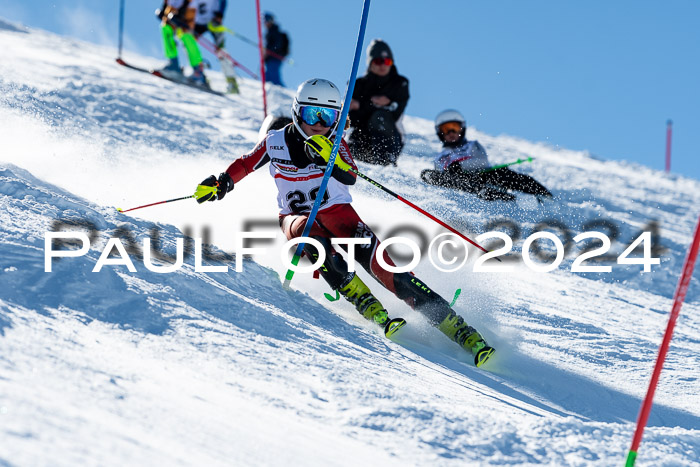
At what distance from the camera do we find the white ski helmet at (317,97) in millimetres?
4402

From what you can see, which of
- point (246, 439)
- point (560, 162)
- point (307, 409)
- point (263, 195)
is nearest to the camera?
point (246, 439)

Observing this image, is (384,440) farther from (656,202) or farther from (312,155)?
(656,202)

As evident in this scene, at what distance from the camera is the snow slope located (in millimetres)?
2156

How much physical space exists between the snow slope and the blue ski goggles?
92 cm

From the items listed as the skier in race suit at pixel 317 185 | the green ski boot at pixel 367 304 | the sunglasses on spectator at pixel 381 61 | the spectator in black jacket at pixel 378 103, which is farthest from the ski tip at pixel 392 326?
the sunglasses on spectator at pixel 381 61

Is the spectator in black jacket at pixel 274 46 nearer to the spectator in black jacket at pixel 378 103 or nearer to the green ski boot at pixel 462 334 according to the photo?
the spectator in black jacket at pixel 378 103

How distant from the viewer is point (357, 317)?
13.9 ft

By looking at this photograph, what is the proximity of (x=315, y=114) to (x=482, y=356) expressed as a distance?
1.69 meters

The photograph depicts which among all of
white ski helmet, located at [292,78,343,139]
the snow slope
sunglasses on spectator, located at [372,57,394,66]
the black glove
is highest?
sunglasses on spectator, located at [372,57,394,66]

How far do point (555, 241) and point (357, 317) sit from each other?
390 centimetres

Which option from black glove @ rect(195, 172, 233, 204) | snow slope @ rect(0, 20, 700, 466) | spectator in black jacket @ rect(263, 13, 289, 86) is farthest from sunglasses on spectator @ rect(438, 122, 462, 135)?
spectator in black jacket @ rect(263, 13, 289, 86)

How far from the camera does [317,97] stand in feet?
14.4

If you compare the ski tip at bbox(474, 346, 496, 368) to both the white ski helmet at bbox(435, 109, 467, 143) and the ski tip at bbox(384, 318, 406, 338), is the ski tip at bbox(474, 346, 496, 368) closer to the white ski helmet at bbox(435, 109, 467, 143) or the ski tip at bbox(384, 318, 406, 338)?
the ski tip at bbox(384, 318, 406, 338)

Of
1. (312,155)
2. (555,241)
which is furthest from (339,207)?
(555,241)
